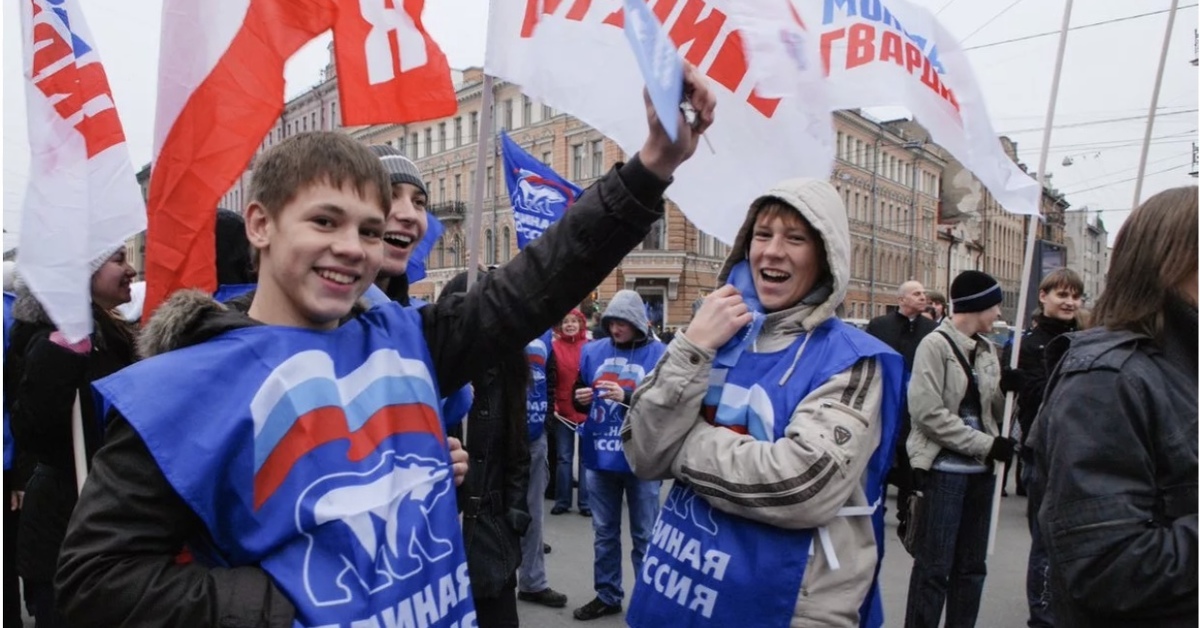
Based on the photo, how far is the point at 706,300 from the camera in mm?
2400

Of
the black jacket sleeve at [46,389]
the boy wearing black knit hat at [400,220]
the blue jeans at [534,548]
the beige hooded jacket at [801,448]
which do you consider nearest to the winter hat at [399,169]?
the boy wearing black knit hat at [400,220]

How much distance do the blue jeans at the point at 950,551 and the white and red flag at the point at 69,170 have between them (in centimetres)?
369

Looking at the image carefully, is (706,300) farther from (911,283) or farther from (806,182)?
(911,283)

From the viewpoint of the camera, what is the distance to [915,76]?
11.6 feet

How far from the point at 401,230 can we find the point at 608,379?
3594mm

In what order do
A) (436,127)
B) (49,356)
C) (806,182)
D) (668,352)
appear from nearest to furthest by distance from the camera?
(668,352)
(806,182)
(49,356)
(436,127)

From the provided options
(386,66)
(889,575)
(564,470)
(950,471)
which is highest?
(386,66)

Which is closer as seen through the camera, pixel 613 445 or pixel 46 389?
pixel 46 389

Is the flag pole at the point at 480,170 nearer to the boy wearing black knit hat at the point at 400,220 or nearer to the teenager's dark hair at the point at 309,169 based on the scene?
the boy wearing black knit hat at the point at 400,220

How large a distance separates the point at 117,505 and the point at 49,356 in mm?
2321

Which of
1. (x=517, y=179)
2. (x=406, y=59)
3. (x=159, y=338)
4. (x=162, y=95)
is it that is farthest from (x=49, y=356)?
(x=517, y=179)

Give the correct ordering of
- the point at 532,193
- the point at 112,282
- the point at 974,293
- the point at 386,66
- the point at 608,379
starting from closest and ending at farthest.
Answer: the point at 386,66 < the point at 112,282 < the point at 974,293 < the point at 608,379 < the point at 532,193

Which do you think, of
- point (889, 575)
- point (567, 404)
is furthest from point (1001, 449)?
point (567, 404)

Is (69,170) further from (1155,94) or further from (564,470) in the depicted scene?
(564,470)
